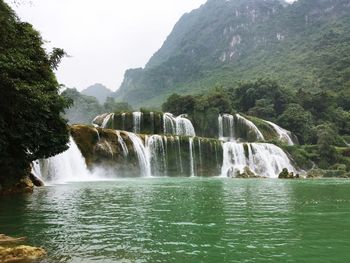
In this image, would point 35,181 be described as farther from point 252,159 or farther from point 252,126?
point 252,126

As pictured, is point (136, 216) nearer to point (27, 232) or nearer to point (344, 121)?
point (27, 232)

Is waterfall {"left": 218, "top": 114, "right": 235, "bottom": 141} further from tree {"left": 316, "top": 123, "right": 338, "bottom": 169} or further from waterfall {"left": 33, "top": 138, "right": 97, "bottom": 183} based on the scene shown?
waterfall {"left": 33, "top": 138, "right": 97, "bottom": 183}

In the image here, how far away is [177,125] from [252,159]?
1177cm

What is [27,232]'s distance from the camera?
1051 cm

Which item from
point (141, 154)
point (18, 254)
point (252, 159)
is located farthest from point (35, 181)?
point (252, 159)

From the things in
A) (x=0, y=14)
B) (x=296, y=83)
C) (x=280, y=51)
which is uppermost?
(x=280, y=51)

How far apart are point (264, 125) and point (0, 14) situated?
54593 millimetres

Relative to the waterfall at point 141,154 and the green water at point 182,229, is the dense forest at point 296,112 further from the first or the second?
the green water at point 182,229

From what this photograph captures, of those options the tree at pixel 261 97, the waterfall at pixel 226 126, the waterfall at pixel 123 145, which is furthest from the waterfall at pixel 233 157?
the tree at pixel 261 97

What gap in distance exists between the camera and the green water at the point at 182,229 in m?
8.32

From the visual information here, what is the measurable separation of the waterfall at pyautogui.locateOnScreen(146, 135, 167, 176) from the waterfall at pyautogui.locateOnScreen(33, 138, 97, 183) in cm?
747

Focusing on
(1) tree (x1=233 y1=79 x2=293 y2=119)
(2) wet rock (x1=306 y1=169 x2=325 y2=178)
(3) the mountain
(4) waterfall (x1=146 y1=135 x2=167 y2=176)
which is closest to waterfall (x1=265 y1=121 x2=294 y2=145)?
(1) tree (x1=233 y1=79 x2=293 y2=119)

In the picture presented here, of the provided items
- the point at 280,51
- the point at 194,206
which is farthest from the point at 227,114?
the point at 280,51

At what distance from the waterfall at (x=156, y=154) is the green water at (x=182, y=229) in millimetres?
25852
